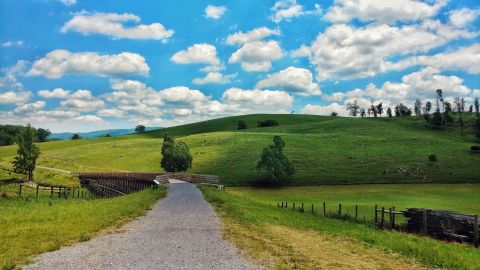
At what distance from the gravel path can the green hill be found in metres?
81.5

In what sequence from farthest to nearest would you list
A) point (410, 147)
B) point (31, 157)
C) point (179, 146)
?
point (410, 147) → point (179, 146) → point (31, 157)

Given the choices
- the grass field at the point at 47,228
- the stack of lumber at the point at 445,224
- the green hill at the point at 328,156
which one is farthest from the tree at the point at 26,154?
the stack of lumber at the point at 445,224

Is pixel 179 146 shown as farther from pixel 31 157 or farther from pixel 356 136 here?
pixel 356 136

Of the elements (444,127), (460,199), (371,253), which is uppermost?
(444,127)

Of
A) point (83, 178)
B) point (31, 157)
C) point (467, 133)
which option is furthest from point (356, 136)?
point (31, 157)

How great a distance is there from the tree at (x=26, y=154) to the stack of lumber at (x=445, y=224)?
8322 centimetres

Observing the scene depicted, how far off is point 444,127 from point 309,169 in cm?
10726

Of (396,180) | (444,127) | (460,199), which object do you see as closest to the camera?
(460,199)

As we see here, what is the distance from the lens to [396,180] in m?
102

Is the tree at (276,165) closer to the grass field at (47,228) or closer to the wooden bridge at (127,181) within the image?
the wooden bridge at (127,181)

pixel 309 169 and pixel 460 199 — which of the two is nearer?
pixel 460 199

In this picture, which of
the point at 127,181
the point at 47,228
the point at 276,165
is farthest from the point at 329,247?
the point at 276,165

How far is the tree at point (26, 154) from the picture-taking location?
3639 inches

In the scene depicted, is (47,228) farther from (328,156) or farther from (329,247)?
(328,156)
